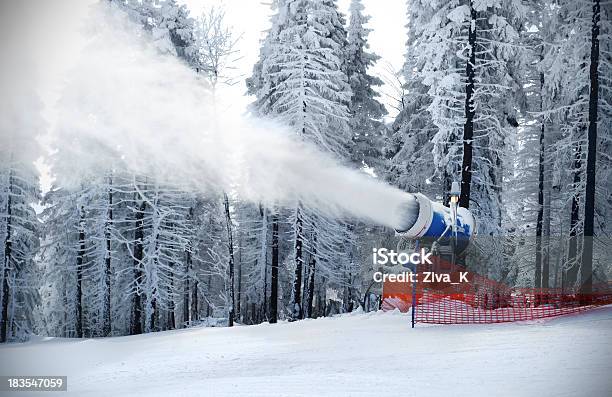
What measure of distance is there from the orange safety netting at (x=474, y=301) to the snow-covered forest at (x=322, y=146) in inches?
83.6

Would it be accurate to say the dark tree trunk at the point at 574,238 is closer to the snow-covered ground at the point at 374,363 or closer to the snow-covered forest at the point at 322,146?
the snow-covered forest at the point at 322,146

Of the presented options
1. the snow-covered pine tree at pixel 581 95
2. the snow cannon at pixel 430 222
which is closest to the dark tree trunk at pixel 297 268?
the snow cannon at pixel 430 222

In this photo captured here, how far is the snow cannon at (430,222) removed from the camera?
12188 mm

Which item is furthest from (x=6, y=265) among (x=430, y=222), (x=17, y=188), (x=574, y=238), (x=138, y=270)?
(x=574, y=238)

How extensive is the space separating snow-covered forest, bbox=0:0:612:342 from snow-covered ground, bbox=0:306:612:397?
480 cm

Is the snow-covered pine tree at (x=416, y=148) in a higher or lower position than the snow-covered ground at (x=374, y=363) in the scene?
higher

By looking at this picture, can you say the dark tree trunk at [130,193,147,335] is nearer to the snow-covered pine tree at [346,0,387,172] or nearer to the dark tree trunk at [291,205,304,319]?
the dark tree trunk at [291,205,304,319]

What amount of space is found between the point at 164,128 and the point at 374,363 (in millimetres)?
16276

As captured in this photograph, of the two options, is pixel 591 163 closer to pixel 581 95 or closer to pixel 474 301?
pixel 581 95

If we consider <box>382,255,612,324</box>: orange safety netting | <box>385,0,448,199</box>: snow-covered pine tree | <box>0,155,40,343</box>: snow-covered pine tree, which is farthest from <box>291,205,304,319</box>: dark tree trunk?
<box>0,155,40,343</box>: snow-covered pine tree

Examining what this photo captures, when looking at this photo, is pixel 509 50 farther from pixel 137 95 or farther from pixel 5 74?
pixel 5 74

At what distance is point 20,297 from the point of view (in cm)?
3133

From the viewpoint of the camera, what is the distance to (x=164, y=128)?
852 inches

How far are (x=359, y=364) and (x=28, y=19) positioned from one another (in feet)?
70.4
